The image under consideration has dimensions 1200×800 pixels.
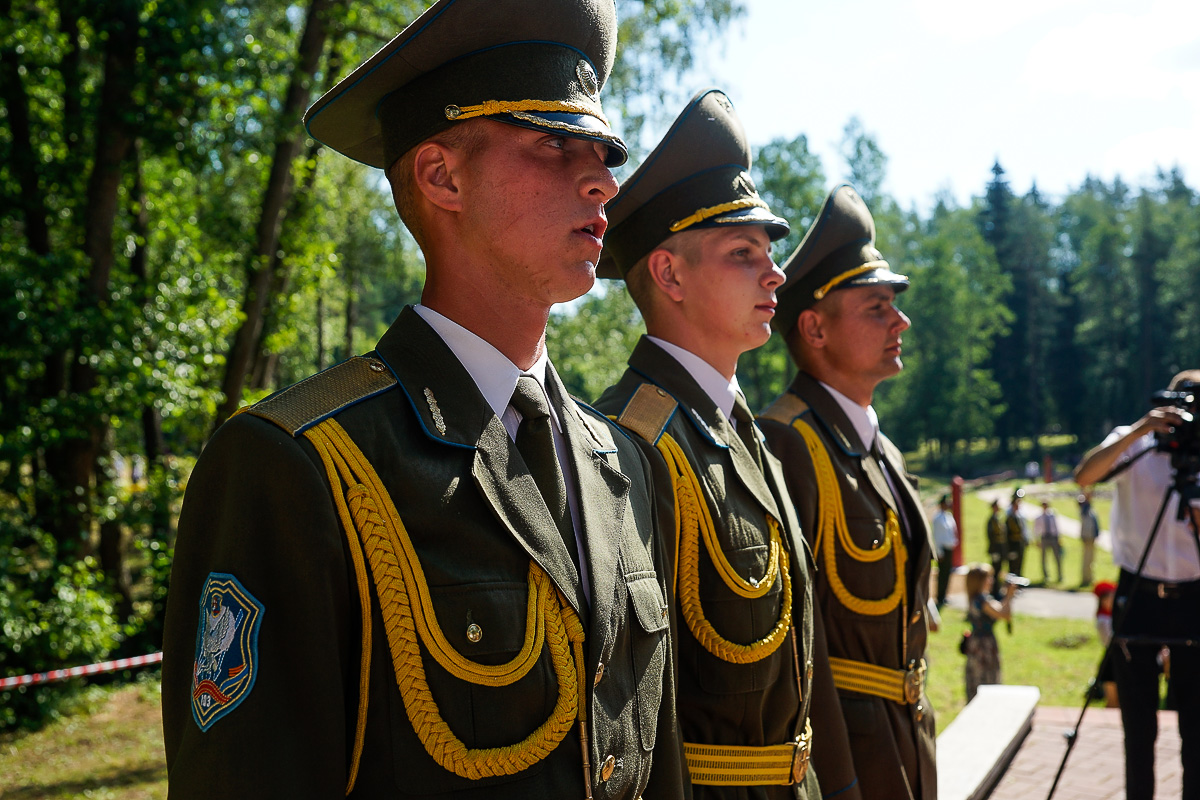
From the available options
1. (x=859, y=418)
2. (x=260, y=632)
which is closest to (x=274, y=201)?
(x=859, y=418)

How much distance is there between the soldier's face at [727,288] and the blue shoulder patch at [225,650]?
5.87ft

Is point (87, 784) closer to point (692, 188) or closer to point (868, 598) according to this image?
point (868, 598)

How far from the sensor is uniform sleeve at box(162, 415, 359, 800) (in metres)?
1.28

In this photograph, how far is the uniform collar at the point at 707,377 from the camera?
2842mm

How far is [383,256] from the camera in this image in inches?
918

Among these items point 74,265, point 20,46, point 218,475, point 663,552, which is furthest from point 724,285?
point 20,46

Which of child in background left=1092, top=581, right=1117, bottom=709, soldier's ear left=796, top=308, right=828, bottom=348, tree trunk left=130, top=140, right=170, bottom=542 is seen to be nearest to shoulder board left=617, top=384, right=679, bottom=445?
soldier's ear left=796, top=308, right=828, bottom=348

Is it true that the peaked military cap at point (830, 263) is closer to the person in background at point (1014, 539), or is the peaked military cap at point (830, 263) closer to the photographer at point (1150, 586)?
the photographer at point (1150, 586)

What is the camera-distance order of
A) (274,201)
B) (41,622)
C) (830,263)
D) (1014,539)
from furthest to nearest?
→ 1. (1014,539)
2. (274,201)
3. (41,622)
4. (830,263)

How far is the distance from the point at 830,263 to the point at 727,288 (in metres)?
1.09

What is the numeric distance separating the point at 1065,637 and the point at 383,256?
17.3 m

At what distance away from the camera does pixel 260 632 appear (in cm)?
131

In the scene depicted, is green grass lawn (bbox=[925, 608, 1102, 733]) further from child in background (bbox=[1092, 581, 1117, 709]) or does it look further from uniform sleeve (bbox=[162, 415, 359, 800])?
uniform sleeve (bbox=[162, 415, 359, 800])

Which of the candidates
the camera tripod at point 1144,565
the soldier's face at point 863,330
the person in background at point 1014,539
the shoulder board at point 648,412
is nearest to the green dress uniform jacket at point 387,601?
the shoulder board at point 648,412
